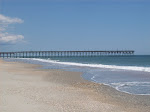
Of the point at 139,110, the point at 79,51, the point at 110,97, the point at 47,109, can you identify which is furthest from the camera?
the point at 79,51

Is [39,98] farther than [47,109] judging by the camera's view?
Yes

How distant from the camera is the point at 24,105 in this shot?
7.65 meters

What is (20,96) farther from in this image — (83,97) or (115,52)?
(115,52)

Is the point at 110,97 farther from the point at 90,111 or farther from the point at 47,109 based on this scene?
the point at 47,109

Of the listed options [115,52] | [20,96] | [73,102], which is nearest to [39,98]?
[20,96]

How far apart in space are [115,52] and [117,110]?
12081cm

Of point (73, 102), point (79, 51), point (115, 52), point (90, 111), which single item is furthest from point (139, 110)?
point (115, 52)

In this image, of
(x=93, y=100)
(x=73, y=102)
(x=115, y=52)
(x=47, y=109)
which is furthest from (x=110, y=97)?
(x=115, y=52)

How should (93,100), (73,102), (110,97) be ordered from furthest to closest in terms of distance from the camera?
(110,97), (93,100), (73,102)

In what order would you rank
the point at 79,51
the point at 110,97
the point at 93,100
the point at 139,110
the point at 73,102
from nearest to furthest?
the point at 139,110 < the point at 73,102 < the point at 93,100 < the point at 110,97 < the point at 79,51

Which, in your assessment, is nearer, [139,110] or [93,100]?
[139,110]

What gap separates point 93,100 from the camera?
9180 mm


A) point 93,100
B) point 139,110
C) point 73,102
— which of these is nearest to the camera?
point 139,110

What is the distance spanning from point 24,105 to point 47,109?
32.5 inches
